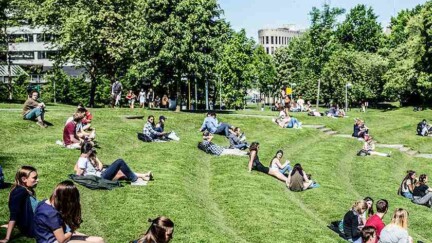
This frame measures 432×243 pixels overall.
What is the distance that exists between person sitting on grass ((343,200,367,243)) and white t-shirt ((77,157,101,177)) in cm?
988

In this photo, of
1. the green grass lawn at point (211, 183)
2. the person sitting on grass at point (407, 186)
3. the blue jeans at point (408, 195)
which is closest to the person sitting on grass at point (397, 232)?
the green grass lawn at point (211, 183)

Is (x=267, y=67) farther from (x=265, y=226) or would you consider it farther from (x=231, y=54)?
(x=265, y=226)

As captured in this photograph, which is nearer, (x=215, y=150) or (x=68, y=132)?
(x=68, y=132)

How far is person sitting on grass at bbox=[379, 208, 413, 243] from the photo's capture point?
16.5 metres

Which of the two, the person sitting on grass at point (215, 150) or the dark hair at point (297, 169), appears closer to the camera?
the dark hair at point (297, 169)

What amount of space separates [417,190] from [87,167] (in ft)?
54.8

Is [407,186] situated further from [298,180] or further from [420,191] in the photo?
[298,180]

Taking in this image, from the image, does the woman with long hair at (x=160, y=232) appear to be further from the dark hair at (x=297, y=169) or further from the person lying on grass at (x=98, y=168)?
the dark hair at (x=297, y=169)

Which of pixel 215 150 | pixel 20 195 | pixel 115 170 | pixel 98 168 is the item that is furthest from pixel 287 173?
pixel 20 195

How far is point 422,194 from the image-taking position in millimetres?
27031

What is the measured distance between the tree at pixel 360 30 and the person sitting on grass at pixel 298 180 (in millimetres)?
93192

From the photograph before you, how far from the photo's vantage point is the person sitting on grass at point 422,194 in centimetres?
2648

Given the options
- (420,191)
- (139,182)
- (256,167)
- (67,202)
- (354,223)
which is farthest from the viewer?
(256,167)

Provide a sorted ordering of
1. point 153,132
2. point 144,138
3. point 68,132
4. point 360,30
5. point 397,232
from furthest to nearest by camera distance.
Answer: point 360,30, point 144,138, point 153,132, point 68,132, point 397,232
